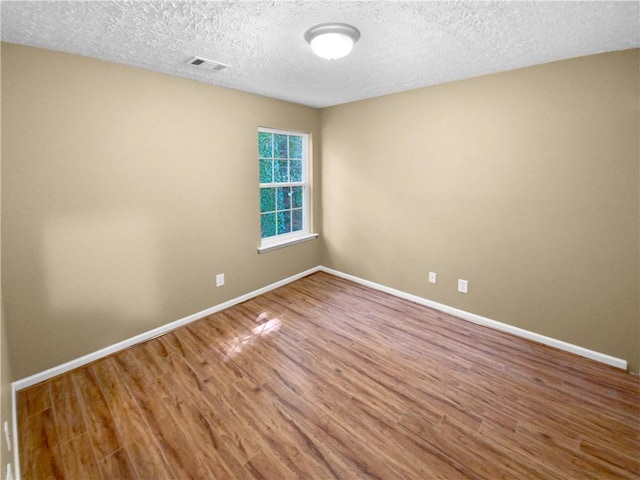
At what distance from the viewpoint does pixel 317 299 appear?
11.9 ft

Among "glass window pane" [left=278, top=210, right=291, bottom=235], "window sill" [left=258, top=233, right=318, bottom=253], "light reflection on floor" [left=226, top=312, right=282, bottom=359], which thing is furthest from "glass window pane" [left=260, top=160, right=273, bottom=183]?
"light reflection on floor" [left=226, top=312, right=282, bottom=359]

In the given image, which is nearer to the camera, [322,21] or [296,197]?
[322,21]

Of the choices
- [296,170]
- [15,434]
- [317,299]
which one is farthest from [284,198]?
[15,434]

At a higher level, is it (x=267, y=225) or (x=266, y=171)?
(x=266, y=171)

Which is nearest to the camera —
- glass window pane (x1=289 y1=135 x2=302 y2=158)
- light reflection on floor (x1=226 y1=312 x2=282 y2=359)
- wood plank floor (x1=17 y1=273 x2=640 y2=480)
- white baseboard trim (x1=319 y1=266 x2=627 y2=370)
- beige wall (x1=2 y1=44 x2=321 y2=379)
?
wood plank floor (x1=17 y1=273 x2=640 y2=480)

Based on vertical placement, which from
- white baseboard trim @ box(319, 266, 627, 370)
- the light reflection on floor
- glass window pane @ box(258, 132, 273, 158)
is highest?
glass window pane @ box(258, 132, 273, 158)

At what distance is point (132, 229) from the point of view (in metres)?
Result: 2.59

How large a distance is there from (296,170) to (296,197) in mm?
366

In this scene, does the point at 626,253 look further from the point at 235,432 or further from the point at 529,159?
the point at 235,432

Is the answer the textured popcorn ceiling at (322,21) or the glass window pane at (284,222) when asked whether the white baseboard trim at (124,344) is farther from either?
the textured popcorn ceiling at (322,21)

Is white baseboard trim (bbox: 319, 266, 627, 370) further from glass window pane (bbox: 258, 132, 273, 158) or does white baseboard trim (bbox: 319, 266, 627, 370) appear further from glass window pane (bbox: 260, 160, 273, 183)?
glass window pane (bbox: 258, 132, 273, 158)

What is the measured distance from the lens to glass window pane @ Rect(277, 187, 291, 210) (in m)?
3.96

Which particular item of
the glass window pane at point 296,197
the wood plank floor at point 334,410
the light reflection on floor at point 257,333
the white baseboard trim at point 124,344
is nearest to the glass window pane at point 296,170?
the glass window pane at point 296,197

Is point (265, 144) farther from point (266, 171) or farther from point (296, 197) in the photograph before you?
point (296, 197)
